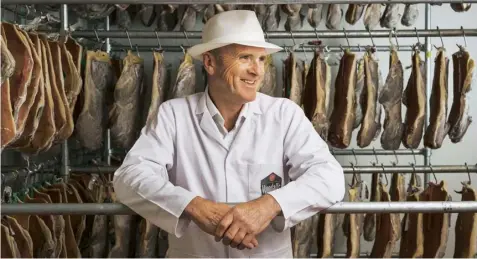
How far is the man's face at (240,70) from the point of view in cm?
263

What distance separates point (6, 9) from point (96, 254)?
1572mm

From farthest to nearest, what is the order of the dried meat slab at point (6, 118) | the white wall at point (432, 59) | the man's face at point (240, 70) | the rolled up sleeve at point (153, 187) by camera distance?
the white wall at point (432, 59) → the dried meat slab at point (6, 118) → the man's face at point (240, 70) → the rolled up sleeve at point (153, 187)

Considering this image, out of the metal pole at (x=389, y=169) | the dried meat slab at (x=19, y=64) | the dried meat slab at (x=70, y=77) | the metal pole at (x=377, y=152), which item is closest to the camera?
the dried meat slab at (x=19, y=64)

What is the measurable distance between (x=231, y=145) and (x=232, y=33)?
1.40 feet

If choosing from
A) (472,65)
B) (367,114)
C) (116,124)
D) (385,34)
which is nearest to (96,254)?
(116,124)

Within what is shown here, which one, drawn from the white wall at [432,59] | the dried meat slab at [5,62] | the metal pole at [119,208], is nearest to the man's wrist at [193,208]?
the metal pole at [119,208]

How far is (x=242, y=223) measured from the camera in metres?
2.16

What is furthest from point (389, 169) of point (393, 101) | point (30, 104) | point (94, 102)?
point (30, 104)

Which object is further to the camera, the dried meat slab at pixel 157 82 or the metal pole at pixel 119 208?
the dried meat slab at pixel 157 82

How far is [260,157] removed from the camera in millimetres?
2693

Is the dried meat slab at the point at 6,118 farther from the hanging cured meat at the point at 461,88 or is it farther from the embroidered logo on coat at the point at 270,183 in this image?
the hanging cured meat at the point at 461,88

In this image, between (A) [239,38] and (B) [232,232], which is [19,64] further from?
(B) [232,232]

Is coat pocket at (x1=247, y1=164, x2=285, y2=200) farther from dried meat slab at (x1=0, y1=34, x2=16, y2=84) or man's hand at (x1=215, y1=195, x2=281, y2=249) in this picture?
dried meat slab at (x1=0, y1=34, x2=16, y2=84)

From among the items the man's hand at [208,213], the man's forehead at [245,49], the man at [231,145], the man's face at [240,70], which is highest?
the man's forehead at [245,49]
